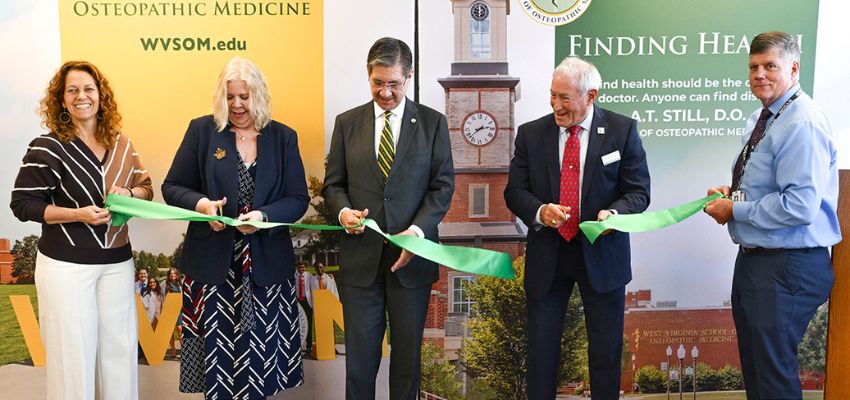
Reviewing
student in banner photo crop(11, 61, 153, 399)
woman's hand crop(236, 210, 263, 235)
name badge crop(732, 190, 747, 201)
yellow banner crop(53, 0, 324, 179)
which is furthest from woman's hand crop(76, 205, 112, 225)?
name badge crop(732, 190, 747, 201)

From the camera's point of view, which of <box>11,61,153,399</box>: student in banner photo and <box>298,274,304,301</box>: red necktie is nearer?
<box>11,61,153,399</box>: student in banner photo

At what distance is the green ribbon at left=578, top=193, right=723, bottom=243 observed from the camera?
2.84 meters

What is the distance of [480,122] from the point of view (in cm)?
375

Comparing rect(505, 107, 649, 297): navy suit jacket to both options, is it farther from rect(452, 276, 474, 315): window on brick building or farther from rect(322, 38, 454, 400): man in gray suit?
rect(452, 276, 474, 315): window on brick building

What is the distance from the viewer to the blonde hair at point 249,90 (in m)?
2.98

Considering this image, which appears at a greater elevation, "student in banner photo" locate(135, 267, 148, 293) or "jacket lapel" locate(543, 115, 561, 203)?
"jacket lapel" locate(543, 115, 561, 203)

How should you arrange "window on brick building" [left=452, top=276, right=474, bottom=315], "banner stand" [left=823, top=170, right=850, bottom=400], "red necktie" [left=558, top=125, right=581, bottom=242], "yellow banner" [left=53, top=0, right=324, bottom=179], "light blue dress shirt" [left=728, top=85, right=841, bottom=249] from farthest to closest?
"window on brick building" [left=452, top=276, right=474, bottom=315] → "yellow banner" [left=53, top=0, right=324, bottom=179] → "banner stand" [left=823, top=170, right=850, bottom=400] → "red necktie" [left=558, top=125, right=581, bottom=242] → "light blue dress shirt" [left=728, top=85, right=841, bottom=249]

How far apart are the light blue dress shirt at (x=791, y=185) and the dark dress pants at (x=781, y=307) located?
80 millimetres

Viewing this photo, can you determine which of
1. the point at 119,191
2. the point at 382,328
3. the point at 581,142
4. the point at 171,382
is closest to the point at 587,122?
the point at 581,142

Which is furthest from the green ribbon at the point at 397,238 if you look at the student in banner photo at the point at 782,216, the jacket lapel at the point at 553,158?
the student in banner photo at the point at 782,216

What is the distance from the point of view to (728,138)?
12.8 feet

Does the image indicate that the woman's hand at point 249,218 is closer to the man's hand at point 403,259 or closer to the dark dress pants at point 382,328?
the dark dress pants at point 382,328

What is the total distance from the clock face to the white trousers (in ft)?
6.36

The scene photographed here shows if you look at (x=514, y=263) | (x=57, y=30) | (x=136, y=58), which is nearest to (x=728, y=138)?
(x=514, y=263)
